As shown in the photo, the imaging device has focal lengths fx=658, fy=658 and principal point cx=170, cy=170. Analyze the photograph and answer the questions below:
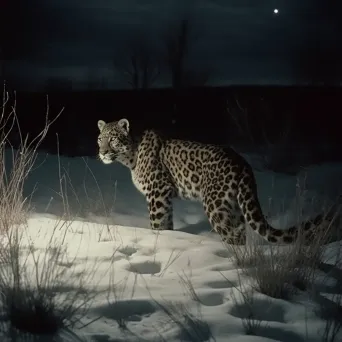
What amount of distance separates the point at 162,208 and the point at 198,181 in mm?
598

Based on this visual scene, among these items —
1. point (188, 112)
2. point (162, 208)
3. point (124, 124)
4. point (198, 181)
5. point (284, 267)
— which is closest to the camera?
point (284, 267)

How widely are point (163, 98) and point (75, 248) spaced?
18.0 meters

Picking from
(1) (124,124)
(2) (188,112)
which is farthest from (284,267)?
(2) (188,112)

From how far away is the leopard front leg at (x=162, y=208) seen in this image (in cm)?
759

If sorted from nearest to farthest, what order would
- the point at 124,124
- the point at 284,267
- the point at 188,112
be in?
1. the point at 284,267
2. the point at 124,124
3. the point at 188,112

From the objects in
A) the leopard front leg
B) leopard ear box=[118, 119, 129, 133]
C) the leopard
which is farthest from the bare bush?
leopard ear box=[118, 119, 129, 133]

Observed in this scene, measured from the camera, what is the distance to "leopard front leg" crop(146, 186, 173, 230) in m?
7.59

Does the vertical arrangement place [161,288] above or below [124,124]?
below

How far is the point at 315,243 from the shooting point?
206 inches

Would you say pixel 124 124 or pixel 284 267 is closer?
pixel 284 267

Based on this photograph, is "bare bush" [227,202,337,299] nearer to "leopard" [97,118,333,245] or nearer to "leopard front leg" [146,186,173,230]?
"leopard" [97,118,333,245]

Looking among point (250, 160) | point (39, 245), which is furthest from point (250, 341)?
point (250, 160)

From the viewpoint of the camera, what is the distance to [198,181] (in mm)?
7277

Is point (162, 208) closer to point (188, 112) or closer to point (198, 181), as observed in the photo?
point (198, 181)
